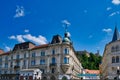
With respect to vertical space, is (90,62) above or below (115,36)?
below

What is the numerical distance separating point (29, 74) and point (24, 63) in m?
8.89

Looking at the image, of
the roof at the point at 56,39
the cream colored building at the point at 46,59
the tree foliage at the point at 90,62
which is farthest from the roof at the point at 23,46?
the tree foliage at the point at 90,62

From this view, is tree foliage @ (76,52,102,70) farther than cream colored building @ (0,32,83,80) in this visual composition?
Yes

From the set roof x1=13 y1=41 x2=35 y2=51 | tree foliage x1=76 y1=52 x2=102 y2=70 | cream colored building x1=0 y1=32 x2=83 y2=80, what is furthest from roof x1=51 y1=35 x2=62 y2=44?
tree foliage x1=76 y1=52 x2=102 y2=70

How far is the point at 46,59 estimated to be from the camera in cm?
7175

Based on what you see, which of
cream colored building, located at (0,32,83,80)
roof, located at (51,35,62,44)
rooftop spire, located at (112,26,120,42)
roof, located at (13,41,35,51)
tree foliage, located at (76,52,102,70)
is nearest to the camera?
rooftop spire, located at (112,26,120,42)

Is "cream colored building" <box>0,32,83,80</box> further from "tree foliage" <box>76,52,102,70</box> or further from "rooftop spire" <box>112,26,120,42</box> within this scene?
"tree foliage" <box>76,52,102,70</box>

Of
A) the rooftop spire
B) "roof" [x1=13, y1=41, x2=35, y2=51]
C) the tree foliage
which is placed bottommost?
the tree foliage

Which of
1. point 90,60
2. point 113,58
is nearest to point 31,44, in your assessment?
point 113,58

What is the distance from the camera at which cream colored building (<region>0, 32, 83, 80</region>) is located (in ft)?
224

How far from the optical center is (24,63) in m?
77.7

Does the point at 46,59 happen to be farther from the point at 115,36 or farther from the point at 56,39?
the point at 115,36

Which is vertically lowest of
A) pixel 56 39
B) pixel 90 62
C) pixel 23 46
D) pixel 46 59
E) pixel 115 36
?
pixel 90 62

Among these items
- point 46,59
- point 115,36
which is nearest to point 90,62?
point 46,59
